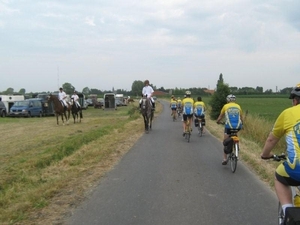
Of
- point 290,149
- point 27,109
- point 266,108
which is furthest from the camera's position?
point 266,108

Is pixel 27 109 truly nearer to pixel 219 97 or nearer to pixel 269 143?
pixel 219 97

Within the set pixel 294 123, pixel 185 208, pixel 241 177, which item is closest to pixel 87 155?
pixel 241 177

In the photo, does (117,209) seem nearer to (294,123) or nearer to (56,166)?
(294,123)

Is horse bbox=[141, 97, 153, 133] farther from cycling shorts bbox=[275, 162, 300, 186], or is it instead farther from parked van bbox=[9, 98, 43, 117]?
parked van bbox=[9, 98, 43, 117]

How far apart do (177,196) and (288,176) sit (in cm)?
335

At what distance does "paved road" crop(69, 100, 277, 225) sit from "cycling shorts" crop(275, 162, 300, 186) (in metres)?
1.77

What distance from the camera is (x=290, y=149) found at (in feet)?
13.2

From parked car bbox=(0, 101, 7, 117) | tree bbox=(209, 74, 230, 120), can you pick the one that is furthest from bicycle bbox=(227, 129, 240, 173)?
parked car bbox=(0, 101, 7, 117)

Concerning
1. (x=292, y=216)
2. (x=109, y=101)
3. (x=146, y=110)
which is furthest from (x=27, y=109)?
(x=292, y=216)

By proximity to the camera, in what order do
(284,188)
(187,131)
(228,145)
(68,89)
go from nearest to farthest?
(284,188) < (228,145) < (187,131) < (68,89)

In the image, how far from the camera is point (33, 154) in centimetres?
1270

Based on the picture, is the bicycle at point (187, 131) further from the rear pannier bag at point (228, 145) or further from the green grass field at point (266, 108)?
the green grass field at point (266, 108)

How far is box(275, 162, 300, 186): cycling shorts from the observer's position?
4024mm

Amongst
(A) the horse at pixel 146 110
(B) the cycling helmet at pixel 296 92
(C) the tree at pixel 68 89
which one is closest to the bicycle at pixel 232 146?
(B) the cycling helmet at pixel 296 92
